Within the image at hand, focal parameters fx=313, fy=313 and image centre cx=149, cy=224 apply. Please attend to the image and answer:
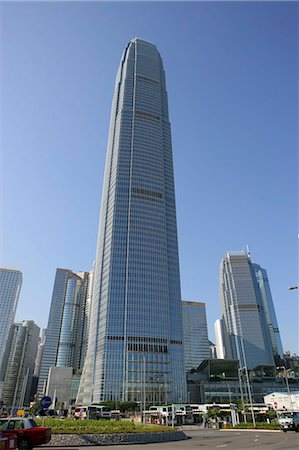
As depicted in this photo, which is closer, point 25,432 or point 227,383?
point 25,432

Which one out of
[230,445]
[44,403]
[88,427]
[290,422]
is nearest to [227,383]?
[290,422]

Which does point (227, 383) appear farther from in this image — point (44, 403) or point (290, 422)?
point (44, 403)

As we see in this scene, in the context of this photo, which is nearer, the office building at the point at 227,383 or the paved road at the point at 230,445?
the paved road at the point at 230,445

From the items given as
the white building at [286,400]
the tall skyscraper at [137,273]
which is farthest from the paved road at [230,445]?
the tall skyscraper at [137,273]

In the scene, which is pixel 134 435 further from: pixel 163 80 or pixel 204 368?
pixel 163 80

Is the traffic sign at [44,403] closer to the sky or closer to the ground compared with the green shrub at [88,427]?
closer to the sky

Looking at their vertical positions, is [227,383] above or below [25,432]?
above

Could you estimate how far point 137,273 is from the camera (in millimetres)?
134625

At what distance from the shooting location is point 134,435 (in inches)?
1016

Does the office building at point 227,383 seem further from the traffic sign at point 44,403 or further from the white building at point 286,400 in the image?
the traffic sign at point 44,403

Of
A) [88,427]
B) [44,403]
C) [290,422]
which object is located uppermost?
[44,403]

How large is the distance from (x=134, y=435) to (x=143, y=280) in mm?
108007

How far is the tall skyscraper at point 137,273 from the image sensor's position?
12062 centimetres

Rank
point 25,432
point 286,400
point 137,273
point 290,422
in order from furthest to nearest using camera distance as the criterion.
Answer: point 137,273, point 286,400, point 290,422, point 25,432
